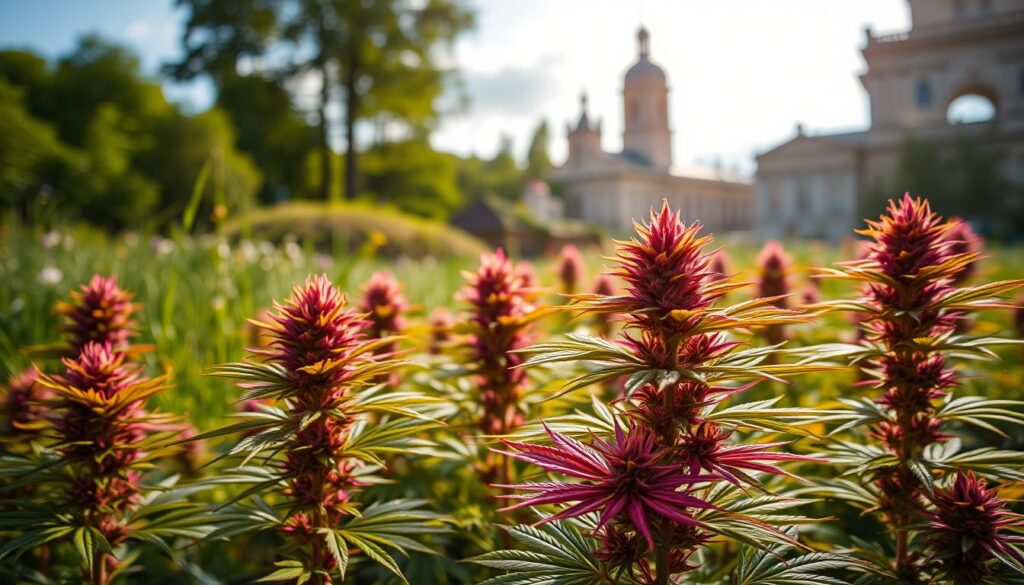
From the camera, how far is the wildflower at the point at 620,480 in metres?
0.75

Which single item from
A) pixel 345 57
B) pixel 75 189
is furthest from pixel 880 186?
pixel 75 189

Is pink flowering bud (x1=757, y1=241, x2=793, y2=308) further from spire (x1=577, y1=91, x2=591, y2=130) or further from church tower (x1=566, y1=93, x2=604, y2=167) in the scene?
church tower (x1=566, y1=93, x2=604, y2=167)

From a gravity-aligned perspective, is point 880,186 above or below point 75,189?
below

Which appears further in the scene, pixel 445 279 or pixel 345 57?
pixel 345 57

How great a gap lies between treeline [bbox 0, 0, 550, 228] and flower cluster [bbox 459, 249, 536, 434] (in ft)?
46.7

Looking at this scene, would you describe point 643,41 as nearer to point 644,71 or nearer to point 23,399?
point 644,71

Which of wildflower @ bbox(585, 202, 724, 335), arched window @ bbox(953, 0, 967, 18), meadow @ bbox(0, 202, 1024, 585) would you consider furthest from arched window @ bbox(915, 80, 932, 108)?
wildflower @ bbox(585, 202, 724, 335)

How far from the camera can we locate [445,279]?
6211 mm

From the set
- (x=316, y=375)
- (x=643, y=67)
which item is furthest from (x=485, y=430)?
(x=643, y=67)

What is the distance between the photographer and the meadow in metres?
0.91

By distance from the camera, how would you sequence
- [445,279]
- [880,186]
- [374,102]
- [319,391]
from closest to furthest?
[319,391] < [445,279] < [880,186] < [374,102]

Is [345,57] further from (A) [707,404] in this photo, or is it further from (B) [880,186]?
(A) [707,404]

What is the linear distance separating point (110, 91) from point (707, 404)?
1423 inches

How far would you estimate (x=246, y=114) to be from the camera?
24234 mm
